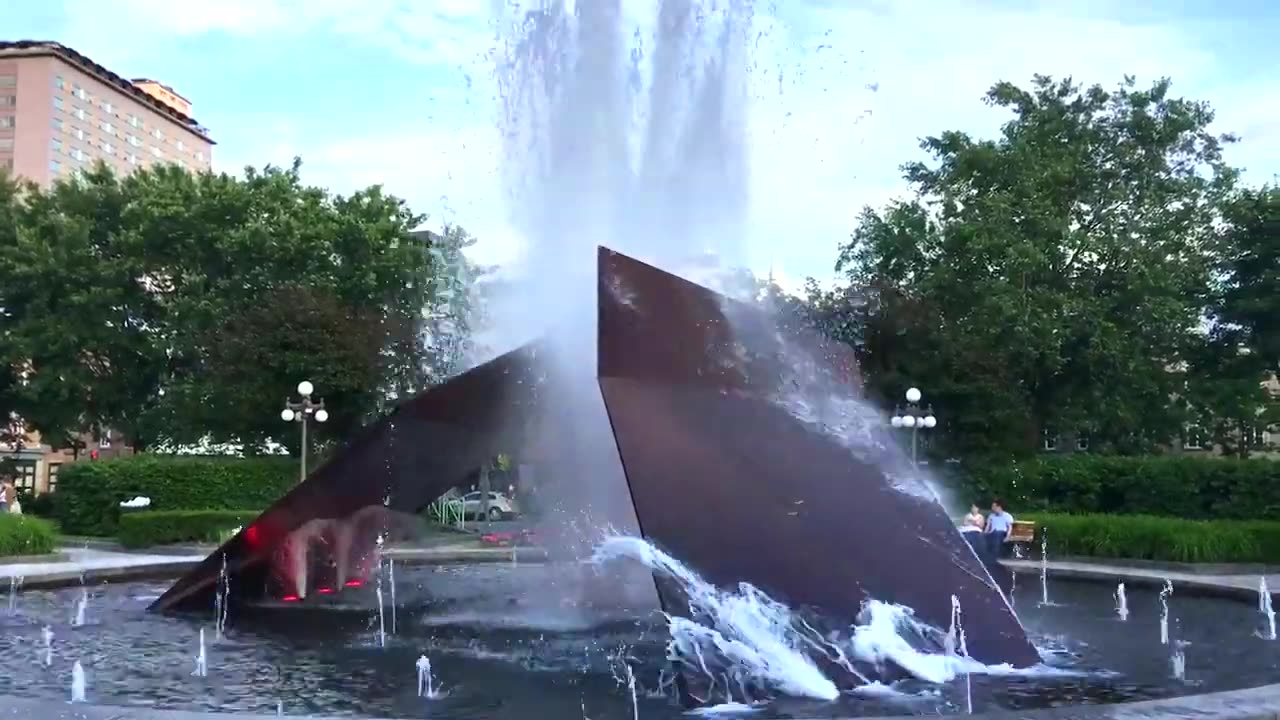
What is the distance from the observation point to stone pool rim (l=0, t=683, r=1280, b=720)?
21.2ft

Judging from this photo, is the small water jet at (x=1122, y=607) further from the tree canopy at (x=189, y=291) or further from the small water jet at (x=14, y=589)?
the tree canopy at (x=189, y=291)

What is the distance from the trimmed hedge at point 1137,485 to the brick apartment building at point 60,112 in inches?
2506

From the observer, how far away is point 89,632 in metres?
11.5

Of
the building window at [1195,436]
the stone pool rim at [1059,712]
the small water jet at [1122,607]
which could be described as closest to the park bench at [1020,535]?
the small water jet at [1122,607]

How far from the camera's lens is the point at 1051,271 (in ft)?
109

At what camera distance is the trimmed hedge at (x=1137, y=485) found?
80.7 ft

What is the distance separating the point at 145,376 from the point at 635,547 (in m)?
29.2

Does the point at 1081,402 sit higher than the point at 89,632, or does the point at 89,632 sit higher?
the point at 1081,402

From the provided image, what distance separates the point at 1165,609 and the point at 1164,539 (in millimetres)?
7126

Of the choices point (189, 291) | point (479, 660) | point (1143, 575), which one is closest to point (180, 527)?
point (189, 291)

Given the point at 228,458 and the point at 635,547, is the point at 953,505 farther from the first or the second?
the point at 635,547

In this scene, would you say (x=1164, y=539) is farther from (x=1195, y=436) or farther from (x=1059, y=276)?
(x=1195, y=436)

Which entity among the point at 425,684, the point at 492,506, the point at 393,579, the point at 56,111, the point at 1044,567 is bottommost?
the point at 425,684

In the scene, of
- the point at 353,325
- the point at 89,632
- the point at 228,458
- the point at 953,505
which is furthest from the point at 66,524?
the point at 953,505
